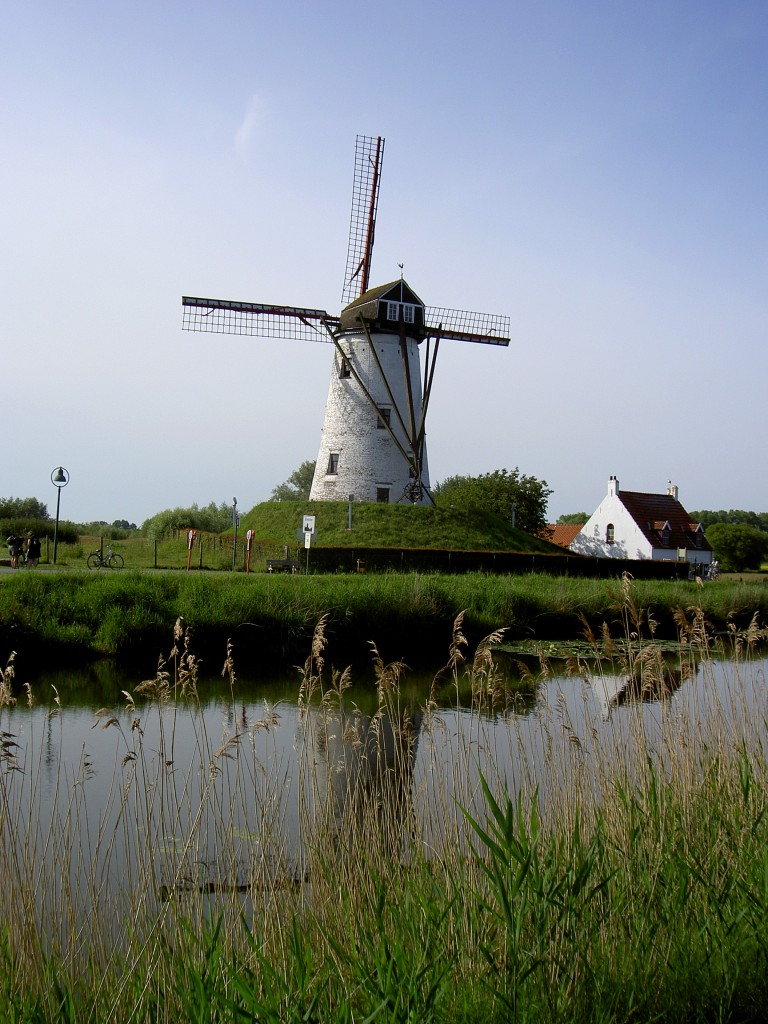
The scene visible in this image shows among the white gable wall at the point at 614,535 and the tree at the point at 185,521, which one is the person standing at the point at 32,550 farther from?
the white gable wall at the point at 614,535

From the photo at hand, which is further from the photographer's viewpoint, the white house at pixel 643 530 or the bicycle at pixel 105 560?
the white house at pixel 643 530

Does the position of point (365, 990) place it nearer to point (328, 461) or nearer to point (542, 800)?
point (542, 800)

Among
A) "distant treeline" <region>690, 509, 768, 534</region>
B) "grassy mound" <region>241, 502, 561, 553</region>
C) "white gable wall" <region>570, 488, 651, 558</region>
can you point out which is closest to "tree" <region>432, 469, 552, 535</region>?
"white gable wall" <region>570, 488, 651, 558</region>

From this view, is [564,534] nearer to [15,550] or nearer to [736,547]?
[736,547]

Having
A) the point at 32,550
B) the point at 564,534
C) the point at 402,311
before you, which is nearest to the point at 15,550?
the point at 32,550

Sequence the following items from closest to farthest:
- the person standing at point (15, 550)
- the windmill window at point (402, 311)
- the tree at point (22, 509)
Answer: the person standing at point (15, 550)
the windmill window at point (402, 311)
the tree at point (22, 509)

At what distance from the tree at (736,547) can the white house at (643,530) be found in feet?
29.4

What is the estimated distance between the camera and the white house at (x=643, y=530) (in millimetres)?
39844

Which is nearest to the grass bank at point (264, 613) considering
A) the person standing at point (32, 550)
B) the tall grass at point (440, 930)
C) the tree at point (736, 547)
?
the person standing at point (32, 550)

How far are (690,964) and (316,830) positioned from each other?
1.61 m

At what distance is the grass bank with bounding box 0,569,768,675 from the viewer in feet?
40.5

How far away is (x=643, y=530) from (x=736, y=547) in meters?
12.6

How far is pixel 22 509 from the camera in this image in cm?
3975

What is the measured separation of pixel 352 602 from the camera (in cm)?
1454
